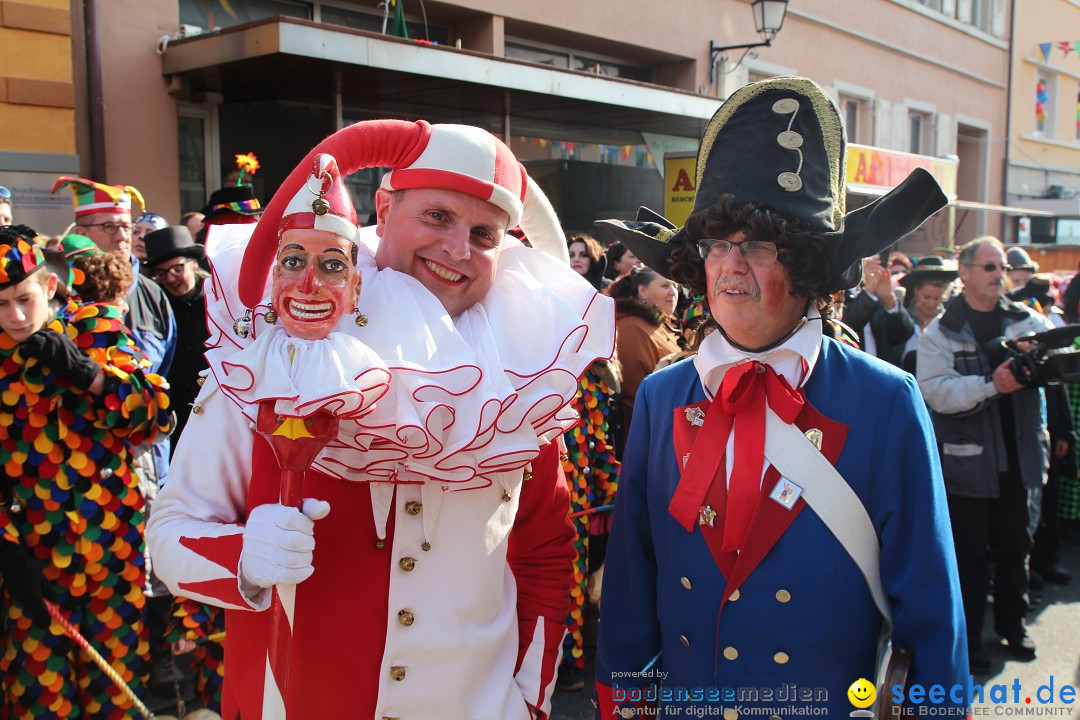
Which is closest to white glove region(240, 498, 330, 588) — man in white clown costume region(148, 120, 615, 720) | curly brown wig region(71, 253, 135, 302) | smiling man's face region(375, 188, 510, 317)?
man in white clown costume region(148, 120, 615, 720)

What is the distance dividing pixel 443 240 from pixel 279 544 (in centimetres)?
69

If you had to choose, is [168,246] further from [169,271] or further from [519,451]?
[519,451]

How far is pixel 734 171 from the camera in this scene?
1995 mm

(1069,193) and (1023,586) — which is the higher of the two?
(1069,193)

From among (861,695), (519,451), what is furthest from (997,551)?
(519,451)

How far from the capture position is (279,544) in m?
1.57

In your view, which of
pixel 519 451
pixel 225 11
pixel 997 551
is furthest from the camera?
pixel 225 11

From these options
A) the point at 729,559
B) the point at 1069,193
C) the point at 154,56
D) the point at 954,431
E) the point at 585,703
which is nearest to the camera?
the point at 729,559

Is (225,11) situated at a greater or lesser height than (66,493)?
greater

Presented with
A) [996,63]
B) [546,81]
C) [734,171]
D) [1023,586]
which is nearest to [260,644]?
[734,171]

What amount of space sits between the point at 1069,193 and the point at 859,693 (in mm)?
24726

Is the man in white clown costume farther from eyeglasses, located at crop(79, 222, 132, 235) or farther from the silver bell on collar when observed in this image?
eyeglasses, located at crop(79, 222, 132, 235)

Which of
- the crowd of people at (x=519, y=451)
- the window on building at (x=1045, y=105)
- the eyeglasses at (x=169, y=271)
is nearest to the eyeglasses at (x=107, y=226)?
the eyeglasses at (x=169, y=271)

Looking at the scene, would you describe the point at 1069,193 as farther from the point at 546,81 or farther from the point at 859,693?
the point at 859,693
